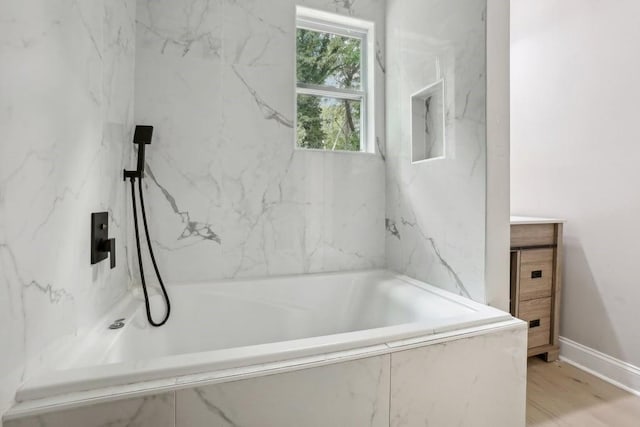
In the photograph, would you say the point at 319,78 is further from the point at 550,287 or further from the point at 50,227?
the point at 550,287

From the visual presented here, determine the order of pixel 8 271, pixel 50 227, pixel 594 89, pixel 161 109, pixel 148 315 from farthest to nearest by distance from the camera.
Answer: pixel 594 89, pixel 161 109, pixel 148 315, pixel 50 227, pixel 8 271

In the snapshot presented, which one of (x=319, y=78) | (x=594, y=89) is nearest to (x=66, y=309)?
(x=319, y=78)

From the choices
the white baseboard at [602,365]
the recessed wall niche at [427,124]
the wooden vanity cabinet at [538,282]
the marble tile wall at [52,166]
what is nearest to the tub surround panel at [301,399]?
the marble tile wall at [52,166]

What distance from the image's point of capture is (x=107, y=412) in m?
0.79

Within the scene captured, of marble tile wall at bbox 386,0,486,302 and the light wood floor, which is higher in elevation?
marble tile wall at bbox 386,0,486,302

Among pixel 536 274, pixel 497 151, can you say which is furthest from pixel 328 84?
pixel 536 274

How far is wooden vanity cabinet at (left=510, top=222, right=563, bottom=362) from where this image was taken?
200 centimetres

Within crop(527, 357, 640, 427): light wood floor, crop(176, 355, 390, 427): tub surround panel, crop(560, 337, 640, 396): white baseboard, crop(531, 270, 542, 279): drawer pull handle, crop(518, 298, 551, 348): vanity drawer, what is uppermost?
crop(531, 270, 542, 279): drawer pull handle

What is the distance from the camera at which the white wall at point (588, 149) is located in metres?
1.87

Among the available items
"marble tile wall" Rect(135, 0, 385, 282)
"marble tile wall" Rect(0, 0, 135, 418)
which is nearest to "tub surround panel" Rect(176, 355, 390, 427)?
"marble tile wall" Rect(0, 0, 135, 418)

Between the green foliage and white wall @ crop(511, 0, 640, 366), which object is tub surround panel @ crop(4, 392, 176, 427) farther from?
white wall @ crop(511, 0, 640, 366)

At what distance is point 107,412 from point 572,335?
2653mm

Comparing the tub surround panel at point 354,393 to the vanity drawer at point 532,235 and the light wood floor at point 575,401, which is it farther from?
the vanity drawer at point 532,235

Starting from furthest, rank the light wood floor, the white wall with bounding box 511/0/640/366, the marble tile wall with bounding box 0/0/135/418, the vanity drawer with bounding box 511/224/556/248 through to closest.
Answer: the vanity drawer with bounding box 511/224/556/248 → the white wall with bounding box 511/0/640/366 → the light wood floor → the marble tile wall with bounding box 0/0/135/418
